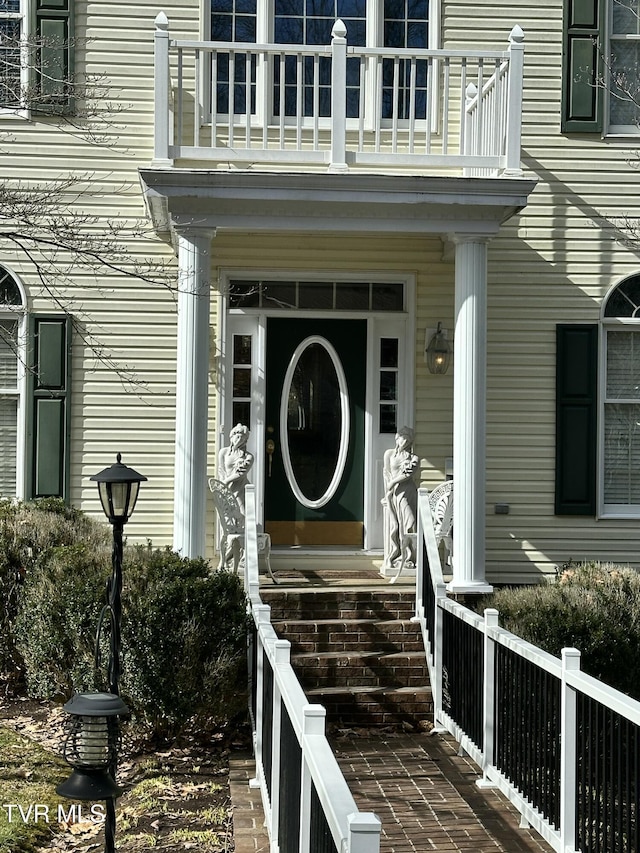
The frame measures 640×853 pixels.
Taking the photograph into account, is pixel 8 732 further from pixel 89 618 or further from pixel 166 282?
pixel 166 282

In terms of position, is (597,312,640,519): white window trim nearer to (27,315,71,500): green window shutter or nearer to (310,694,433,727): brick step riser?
(310,694,433,727): brick step riser

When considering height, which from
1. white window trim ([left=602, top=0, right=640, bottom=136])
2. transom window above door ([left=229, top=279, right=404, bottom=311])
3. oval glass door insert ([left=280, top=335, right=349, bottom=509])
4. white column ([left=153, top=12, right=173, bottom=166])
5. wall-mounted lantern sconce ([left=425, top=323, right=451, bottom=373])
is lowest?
oval glass door insert ([left=280, top=335, right=349, bottom=509])

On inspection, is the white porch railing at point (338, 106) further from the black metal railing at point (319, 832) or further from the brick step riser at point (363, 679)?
the black metal railing at point (319, 832)

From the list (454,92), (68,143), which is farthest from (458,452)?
(68,143)

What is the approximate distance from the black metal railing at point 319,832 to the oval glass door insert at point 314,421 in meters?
7.01

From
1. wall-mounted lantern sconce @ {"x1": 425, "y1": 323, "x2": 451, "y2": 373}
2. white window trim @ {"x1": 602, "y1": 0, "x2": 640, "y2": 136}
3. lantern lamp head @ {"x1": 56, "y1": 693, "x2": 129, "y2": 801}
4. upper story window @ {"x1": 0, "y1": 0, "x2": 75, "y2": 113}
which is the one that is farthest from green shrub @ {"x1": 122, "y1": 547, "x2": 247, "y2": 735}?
white window trim @ {"x1": 602, "y1": 0, "x2": 640, "y2": 136}

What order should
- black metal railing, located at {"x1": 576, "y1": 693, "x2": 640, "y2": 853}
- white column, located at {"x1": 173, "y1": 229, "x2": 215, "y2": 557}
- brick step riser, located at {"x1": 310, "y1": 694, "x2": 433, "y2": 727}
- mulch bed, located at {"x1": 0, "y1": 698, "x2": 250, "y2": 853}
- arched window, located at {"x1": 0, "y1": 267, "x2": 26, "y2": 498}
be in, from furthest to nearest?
arched window, located at {"x1": 0, "y1": 267, "x2": 26, "y2": 498} < white column, located at {"x1": 173, "y1": 229, "x2": 215, "y2": 557} < brick step riser, located at {"x1": 310, "y1": 694, "x2": 433, "y2": 727} < mulch bed, located at {"x1": 0, "y1": 698, "x2": 250, "y2": 853} < black metal railing, located at {"x1": 576, "y1": 693, "x2": 640, "y2": 853}

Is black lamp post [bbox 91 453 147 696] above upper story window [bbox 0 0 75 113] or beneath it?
beneath

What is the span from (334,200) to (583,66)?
3580mm

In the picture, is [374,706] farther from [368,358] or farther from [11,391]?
[11,391]

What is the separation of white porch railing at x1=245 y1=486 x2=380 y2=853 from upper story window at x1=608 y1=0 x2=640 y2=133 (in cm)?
686

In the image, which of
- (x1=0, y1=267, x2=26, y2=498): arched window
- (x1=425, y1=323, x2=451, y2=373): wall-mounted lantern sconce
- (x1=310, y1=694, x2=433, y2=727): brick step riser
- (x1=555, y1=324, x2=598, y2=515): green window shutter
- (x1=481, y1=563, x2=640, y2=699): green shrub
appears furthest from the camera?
(x1=555, y1=324, x2=598, y2=515): green window shutter

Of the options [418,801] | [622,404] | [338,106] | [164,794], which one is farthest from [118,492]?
[622,404]

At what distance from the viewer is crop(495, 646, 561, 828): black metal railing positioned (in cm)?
593
